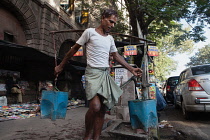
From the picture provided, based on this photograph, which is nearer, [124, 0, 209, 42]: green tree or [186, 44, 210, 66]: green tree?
[124, 0, 209, 42]: green tree

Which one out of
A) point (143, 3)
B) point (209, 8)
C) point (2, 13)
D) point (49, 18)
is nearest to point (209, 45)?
point (209, 8)

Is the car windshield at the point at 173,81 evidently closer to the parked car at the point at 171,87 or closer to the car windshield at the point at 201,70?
the parked car at the point at 171,87

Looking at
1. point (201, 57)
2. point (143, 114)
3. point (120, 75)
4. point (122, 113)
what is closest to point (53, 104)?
point (143, 114)

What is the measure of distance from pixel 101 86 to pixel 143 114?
2.94 ft

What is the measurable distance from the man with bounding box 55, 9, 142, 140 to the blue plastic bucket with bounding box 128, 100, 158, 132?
1.66ft

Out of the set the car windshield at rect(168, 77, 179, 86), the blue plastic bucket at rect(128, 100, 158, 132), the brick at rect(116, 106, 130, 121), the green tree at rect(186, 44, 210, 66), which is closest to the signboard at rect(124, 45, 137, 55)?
the brick at rect(116, 106, 130, 121)

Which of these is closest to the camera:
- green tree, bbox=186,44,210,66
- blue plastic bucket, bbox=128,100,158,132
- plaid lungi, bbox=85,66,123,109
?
plaid lungi, bbox=85,66,123,109

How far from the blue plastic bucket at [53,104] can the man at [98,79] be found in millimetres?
366

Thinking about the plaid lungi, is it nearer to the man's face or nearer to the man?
the man

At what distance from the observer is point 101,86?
7.23ft

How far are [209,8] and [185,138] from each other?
10.4m

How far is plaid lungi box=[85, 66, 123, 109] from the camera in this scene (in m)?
2.14

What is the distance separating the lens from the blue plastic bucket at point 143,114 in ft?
8.70

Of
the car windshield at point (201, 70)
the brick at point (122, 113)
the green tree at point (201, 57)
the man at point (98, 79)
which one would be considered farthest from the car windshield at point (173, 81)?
the green tree at point (201, 57)
